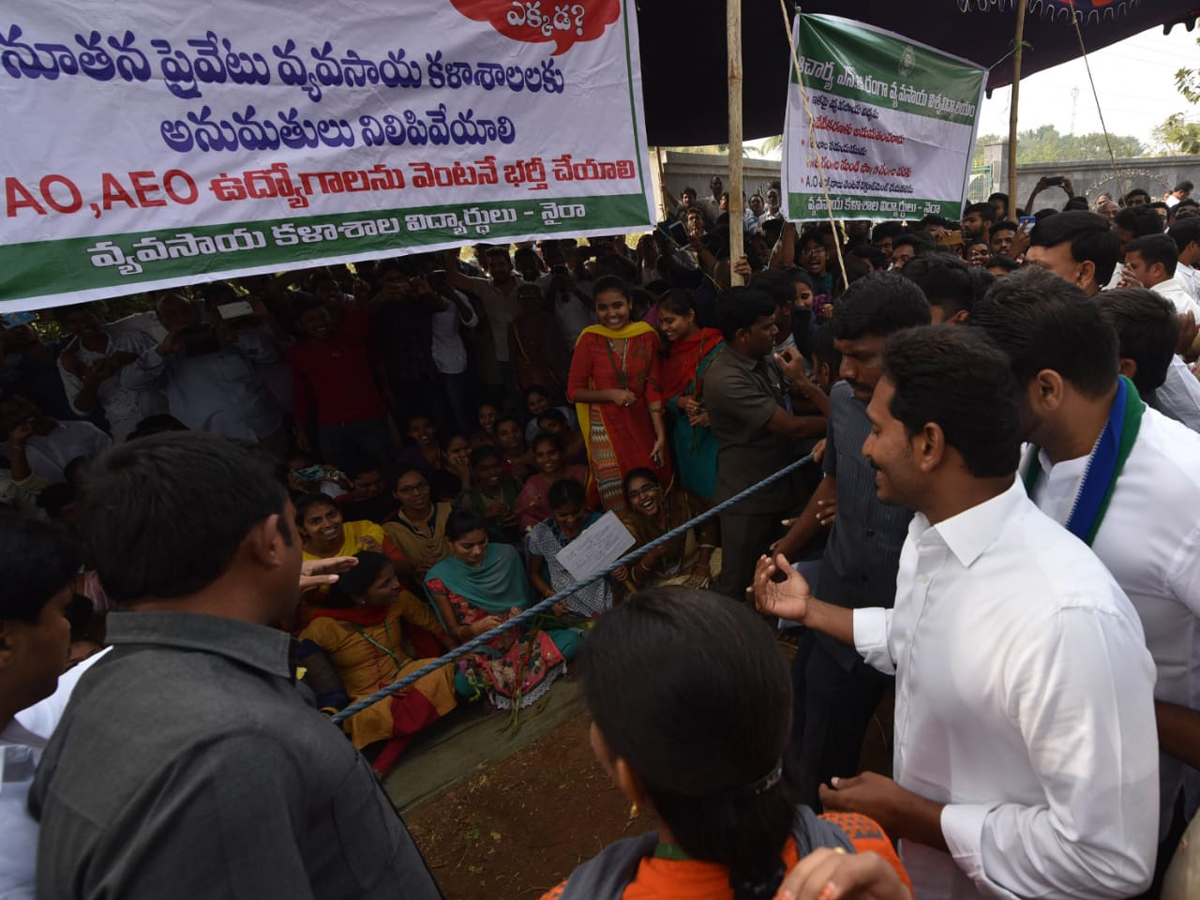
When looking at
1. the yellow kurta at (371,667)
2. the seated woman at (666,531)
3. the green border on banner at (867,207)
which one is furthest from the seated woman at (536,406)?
the green border on banner at (867,207)

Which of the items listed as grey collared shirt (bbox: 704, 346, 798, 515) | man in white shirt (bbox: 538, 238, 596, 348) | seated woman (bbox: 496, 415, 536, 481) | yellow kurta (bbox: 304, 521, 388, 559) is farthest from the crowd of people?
man in white shirt (bbox: 538, 238, 596, 348)

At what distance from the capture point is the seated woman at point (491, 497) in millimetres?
4066

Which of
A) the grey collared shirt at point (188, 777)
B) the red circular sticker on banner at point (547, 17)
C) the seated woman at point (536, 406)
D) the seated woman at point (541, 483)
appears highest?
the red circular sticker on banner at point (547, 17)

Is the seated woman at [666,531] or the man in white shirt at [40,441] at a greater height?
the man in white shirt at [40,441]

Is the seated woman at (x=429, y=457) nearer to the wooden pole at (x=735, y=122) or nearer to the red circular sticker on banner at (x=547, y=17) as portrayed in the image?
the wooden pole at (x=735, y=122)

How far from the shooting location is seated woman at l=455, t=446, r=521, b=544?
4.07 m

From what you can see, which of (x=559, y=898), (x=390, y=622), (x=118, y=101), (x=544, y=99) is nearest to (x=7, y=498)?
(x=390, y=622)

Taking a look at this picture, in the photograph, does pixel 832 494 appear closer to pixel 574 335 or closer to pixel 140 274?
pixel 140 274

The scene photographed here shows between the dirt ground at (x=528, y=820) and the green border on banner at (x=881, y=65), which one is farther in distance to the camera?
the green border on banner at (x=881, y=65)

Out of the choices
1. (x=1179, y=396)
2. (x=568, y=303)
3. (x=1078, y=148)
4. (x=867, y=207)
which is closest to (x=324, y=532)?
(x=568, y=303)

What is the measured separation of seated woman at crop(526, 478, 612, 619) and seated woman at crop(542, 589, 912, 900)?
114 inches

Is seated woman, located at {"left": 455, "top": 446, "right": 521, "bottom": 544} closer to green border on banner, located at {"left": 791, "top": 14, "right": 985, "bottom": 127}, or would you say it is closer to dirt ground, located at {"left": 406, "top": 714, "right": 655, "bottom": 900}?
dirt ground, located at {"left": 406, "top": 714, "right": 655, "bottom": 900}

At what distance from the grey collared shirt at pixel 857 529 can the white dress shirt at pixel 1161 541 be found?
0.68 m

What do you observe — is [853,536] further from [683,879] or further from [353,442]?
[353,442]
